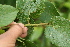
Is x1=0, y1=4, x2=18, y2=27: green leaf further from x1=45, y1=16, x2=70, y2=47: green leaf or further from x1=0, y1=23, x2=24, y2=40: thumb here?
x1=45, y1=16, x2=70, y2=47: green leaf

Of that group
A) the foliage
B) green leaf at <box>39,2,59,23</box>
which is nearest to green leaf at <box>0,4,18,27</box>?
the foliage

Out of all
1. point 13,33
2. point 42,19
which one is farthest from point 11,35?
point 42,19

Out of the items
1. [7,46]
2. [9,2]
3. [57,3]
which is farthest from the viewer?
[57,3]

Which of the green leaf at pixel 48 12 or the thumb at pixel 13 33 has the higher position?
the green leaf at pixel 48 12

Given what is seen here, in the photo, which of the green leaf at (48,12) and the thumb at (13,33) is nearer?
the thumb at (13,33)

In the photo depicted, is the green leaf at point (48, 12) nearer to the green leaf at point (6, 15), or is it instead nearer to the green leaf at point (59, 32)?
the green leaf at point (59, 32)

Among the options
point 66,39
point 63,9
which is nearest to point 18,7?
point 66,39

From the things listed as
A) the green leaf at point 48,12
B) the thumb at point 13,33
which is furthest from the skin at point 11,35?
the green leaf at point 48,12

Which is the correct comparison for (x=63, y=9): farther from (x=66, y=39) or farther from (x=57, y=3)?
(x=66, y=39)
